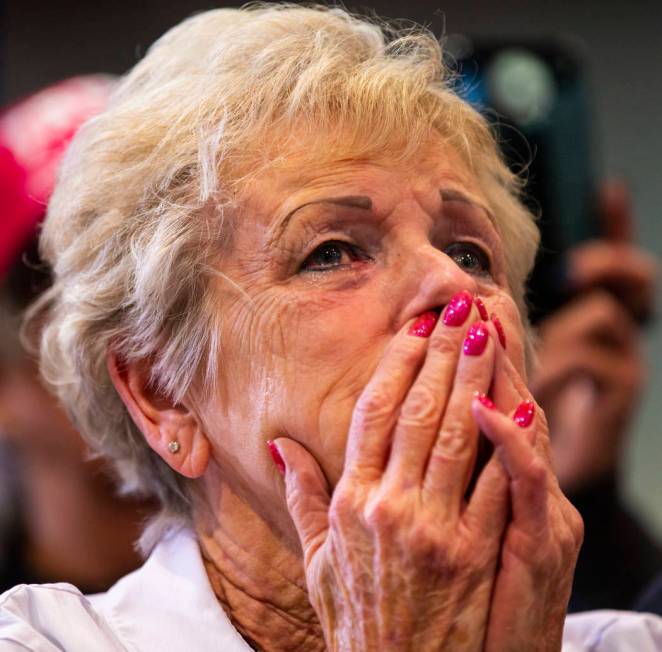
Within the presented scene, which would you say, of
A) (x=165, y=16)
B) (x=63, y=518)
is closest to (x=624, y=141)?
(x=165, y=16)

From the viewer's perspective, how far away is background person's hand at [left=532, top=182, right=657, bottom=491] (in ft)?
9.95

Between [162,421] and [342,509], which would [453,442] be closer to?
[342,509]

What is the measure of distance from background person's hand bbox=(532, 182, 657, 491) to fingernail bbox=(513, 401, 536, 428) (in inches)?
63.5

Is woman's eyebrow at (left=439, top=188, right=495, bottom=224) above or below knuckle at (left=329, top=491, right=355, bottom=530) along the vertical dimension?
above

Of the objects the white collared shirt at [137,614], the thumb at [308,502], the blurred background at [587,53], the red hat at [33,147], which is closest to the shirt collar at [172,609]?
the white collared shirt at [137,614]

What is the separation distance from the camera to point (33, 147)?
9.14 feet

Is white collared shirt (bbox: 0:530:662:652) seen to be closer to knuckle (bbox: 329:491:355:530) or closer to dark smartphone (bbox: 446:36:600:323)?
knuckle (bbox: 329:491:355:530)

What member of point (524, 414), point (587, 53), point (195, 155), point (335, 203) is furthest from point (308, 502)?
point (587, 53)

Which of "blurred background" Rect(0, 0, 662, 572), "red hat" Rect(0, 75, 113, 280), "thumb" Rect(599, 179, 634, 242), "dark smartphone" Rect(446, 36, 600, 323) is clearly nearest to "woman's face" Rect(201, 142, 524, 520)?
"dark smartphone" Rect(446, 36, 600, 323)

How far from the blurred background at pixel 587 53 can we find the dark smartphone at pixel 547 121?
77 cm

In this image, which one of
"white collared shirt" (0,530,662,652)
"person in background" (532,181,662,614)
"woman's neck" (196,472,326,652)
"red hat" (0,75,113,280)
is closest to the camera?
"white collared shirt" (0,530,662,652)

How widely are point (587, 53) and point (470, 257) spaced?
7.38 ft

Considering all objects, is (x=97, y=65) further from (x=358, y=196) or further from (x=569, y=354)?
(x=358, y=196)

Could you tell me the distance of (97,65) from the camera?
146 inches
